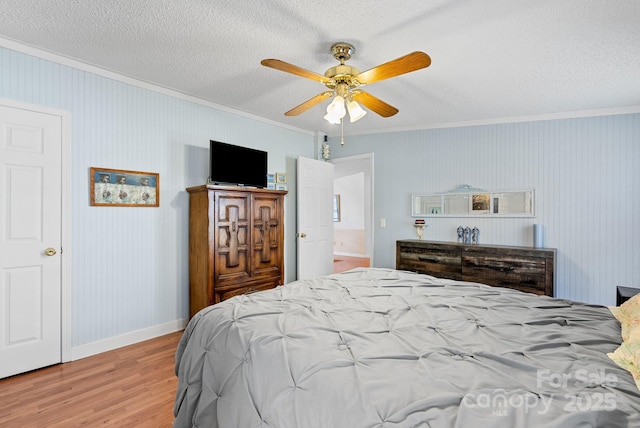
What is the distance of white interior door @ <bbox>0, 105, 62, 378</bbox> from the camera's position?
2.39 m

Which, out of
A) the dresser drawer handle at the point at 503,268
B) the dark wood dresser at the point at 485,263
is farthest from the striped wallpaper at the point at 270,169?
the dresser drawer handle at the point at 503,268

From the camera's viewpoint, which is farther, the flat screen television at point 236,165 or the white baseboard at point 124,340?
the flat screen television at point 236,165

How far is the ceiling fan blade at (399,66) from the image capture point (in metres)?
1.83

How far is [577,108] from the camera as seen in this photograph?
3.54m

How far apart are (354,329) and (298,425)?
478 millimetres

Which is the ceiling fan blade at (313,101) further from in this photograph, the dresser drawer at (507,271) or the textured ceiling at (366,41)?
the dresser drawer at (507,271)

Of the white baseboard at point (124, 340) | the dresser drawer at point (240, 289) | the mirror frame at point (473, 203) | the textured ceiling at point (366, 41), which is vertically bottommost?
the white baseboard at point (124, 340)

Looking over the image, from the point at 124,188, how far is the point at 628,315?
3.75 meters

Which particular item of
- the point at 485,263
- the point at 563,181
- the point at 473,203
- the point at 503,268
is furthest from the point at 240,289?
the point at 563,181

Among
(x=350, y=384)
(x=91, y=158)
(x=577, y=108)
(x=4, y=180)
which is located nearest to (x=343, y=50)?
(x=350, y=384)

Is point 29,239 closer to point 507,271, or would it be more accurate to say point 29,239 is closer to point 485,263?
point 485,263

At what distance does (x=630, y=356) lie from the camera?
1035 millimetres

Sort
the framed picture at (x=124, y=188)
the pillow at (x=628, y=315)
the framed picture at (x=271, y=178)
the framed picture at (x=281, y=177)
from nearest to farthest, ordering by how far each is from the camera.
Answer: the pillow at (x=628, y=315) → the framed picture at (x=124, y=188) → the framed picture at (x=271, y=178) → the framed picture at (x=281, y=177)

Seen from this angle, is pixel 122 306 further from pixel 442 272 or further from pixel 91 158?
pixel 442 272
